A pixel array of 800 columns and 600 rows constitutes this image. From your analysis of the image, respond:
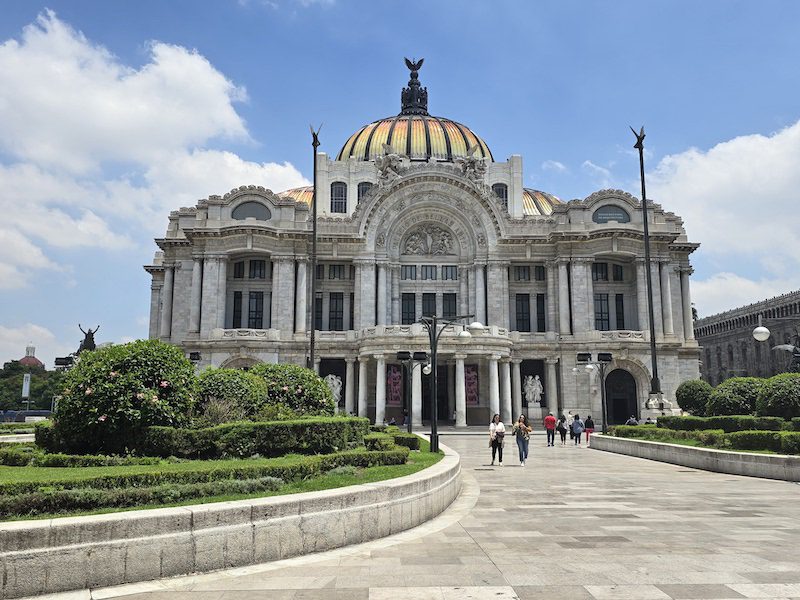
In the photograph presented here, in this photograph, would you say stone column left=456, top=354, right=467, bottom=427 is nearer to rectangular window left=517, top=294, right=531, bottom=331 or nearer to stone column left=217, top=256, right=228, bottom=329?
rectangular window left=517, top=294, right=531, bottom=331

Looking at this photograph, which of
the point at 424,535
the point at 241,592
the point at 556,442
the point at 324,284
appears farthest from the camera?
the point at 324,284

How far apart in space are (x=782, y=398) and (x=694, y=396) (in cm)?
1650

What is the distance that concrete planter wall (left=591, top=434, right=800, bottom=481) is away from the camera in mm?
20750

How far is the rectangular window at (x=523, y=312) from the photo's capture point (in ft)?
190

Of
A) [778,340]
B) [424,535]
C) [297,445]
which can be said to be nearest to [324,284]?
[297,445]

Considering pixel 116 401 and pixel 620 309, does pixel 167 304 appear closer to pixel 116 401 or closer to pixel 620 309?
pixel 620 309

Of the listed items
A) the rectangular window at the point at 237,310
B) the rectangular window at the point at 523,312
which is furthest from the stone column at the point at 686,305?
the rectangular window at the point at 237,310

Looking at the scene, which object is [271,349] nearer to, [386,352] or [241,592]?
[386,352]

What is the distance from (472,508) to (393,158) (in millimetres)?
44226

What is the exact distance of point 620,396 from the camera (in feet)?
185

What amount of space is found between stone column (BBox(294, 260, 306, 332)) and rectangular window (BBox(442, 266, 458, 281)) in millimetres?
12055

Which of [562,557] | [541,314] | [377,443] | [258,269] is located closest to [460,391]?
[541,314]

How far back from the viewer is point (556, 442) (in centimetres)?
4097

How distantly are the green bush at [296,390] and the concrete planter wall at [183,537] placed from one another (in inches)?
461
